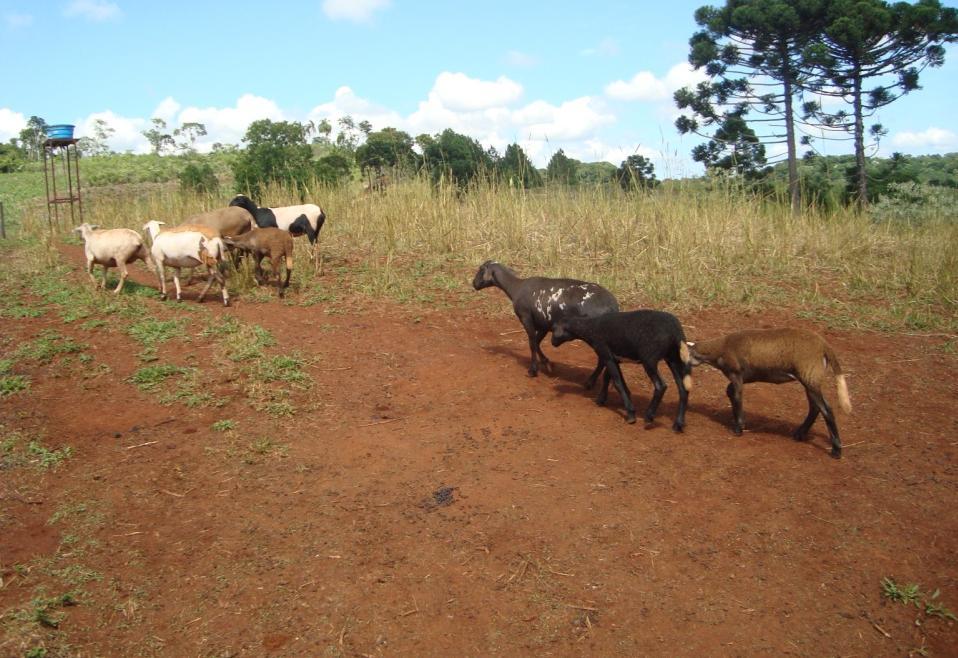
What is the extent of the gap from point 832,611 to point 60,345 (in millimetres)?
6825

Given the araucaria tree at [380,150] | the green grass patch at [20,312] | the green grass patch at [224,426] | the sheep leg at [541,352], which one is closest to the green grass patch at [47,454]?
the green grass patch at [224,426]

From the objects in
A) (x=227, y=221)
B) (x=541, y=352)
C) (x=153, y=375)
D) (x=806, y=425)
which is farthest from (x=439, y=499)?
(x=227, y=221)

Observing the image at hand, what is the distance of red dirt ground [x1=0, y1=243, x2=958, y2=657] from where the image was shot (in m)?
3.69

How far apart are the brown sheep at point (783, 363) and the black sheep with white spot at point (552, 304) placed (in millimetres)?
1098

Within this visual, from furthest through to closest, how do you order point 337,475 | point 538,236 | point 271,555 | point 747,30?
point 747,30 < point 538,236 < point 337,475 < point 271,555

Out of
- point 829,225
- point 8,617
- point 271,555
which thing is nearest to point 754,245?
point 829,225

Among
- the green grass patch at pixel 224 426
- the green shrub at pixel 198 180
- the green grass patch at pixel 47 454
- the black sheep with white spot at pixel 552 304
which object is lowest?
the green grass patch at pixel 47 454

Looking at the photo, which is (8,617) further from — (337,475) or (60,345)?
(60,345)

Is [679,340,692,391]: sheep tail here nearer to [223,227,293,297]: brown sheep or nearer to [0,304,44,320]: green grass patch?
[223,227,293,297]: brown sheep

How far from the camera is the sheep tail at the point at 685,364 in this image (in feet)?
18.3

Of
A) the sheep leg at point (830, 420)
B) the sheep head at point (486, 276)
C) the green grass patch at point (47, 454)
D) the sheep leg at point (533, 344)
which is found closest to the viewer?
the sheep leg at point (830, 420)

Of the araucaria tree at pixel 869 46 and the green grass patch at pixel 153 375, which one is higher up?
the araucaria tree at pixel 869 46

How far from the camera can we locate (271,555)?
4230 millimetres

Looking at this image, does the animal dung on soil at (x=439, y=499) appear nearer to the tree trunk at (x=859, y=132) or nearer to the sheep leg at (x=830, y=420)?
the sheep leg at (x=830, y=420)
